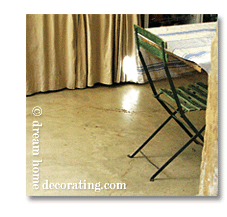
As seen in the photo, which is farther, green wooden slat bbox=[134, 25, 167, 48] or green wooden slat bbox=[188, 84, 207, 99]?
green wooden slat bbox=[188, 84, 207, 99]

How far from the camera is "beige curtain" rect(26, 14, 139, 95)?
317 centimetres

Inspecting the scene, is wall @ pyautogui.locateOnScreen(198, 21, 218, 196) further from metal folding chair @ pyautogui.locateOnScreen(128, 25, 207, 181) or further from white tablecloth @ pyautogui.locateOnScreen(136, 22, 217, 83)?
metal folding chair @ pyautogui.locateOnScreen(128, 25, 207, 181)

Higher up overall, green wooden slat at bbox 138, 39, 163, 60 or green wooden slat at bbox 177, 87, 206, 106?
green wooden slat at bbox 138, 39, 163, 60

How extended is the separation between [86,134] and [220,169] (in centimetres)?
115

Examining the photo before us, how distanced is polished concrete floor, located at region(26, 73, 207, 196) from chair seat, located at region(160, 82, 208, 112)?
1.47 feet

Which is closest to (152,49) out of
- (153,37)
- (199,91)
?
(153,37)

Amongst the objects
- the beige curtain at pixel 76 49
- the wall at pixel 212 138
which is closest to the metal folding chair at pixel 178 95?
the wall at pixel 212 138

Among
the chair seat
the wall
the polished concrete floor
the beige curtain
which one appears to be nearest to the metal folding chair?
the chair seat

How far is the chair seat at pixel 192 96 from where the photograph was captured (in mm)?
1973

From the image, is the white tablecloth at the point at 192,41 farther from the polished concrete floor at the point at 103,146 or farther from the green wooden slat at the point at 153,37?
the polished concrete floor at the point at 103,146

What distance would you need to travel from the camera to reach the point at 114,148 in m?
2.40

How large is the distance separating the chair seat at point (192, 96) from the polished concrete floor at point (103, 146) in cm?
45
